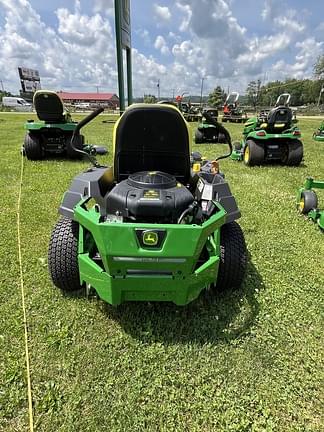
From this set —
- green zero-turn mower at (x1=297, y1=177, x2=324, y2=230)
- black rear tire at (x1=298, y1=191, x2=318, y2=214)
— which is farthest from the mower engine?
black rear tire at (x1=298, y1=191, x2=318, y2=214)

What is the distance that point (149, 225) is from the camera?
1874mm

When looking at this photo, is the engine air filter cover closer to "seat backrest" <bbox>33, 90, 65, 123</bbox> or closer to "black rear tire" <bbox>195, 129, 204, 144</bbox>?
"seat backrest" <bbox>33, 90, 65, 123</bbox>

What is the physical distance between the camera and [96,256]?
2.26 metres

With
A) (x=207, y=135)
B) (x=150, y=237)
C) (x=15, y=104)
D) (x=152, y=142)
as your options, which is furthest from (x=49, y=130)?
(x=15, y=104)

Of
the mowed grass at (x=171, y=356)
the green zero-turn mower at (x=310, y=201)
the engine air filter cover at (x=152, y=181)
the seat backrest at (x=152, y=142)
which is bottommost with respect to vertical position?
the mowed grass at (x=171, y=356)

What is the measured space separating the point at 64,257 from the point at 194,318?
106cm

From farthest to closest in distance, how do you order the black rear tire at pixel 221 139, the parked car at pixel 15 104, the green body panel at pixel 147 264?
the parked car at pixel 15 104 → the black rear tire at pixel 221 139 → the green body panel at pixel 147 264

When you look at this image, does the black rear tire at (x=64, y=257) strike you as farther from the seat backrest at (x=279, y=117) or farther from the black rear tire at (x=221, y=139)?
the black rear tire at (x=221, y=139)

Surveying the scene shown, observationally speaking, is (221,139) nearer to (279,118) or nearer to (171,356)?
(279,118)

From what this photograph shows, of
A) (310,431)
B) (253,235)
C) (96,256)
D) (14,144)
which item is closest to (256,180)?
(253,235)

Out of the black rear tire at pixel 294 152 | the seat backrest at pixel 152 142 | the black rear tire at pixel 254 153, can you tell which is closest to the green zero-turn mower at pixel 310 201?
the seat backrest at pixel 152 142

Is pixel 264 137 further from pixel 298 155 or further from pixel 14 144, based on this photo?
pixel 14 144

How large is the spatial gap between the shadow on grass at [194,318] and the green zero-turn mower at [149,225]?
0.54ft

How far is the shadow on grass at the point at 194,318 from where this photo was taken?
7.14 ft
